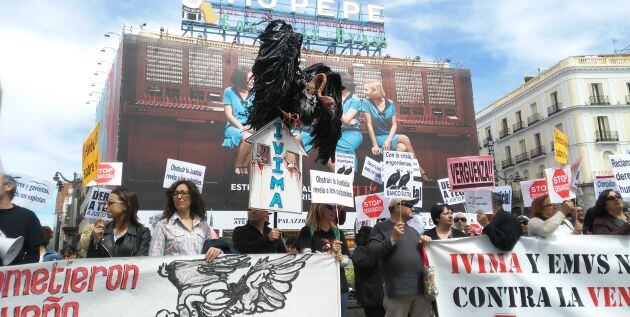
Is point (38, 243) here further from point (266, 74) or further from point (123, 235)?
point (266, 74)

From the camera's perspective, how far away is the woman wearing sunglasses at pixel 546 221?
4.34 m

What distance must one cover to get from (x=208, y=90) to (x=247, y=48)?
12.9ft

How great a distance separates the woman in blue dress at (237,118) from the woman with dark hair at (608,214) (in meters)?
20.5

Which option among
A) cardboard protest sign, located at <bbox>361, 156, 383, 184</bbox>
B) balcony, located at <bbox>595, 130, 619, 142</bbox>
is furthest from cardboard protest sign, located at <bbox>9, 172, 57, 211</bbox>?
balcony, located at <bbox>595, 130, 619, 142</bbox>

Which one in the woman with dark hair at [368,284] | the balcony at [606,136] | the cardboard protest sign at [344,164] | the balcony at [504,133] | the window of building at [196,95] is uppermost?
the balcony at [504,133]

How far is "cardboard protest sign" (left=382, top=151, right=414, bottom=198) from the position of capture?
1030cm

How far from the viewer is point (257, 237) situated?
4.10 meters

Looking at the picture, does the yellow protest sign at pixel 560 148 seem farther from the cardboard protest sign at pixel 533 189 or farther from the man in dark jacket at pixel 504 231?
the man in dark jacket at pixel 504 231

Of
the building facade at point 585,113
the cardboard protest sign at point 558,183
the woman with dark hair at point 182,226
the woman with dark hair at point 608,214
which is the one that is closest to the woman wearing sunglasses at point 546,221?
the woman with dark hair at point 608,214

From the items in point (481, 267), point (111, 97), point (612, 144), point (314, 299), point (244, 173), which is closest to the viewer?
point (314, 299)

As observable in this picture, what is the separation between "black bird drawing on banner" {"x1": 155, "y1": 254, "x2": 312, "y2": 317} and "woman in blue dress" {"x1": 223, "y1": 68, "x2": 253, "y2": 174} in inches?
832

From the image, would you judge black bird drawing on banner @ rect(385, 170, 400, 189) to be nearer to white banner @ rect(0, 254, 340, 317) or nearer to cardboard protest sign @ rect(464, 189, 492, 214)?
cardboard protest sign @ rect(464, 189, 492, 214)

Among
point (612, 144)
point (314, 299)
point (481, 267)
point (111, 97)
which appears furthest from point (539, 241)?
point (612, 144)

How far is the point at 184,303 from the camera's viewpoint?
11.0 ft
